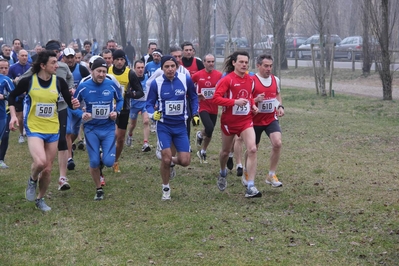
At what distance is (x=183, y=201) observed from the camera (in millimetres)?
9227

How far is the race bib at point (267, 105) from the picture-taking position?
31.6 feet

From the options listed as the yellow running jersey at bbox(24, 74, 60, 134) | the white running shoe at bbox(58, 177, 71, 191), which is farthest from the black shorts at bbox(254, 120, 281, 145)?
the yellow running jersey at bbox(24, 74, 60, 134)

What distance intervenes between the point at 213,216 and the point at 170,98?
6.10 feet

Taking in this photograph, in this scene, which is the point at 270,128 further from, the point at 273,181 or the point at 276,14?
the point at 276,14

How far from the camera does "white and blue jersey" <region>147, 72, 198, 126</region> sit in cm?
910

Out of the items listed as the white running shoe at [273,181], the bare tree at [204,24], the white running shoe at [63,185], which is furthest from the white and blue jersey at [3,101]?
the bare tree at [204,24]

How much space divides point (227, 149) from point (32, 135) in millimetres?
2898

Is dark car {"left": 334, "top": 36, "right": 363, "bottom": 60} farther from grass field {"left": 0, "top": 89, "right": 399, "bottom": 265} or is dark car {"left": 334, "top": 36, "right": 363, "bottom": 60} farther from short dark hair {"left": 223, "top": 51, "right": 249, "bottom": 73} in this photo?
short dark hair {"left": 223, "top": 51, "right": 249, "bottom": 73}

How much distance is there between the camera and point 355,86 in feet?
93.9

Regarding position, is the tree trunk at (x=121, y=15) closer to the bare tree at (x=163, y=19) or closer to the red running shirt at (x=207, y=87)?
the bare tree at (x=163, y=19)

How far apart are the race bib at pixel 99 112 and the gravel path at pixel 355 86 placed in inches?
633

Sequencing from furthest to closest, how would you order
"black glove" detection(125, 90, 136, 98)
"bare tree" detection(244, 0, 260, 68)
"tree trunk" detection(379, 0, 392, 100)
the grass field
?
"bare tree" detection(244, 0, 260, 68)
"tree trunk" detection(379, 0, 392, 100)
"black glove" detection(125, 90, 136, 98)
the grass field

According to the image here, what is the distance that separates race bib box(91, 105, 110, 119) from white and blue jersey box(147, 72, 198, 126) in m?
0.61

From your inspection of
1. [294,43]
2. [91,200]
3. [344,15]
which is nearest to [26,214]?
[91,200]
